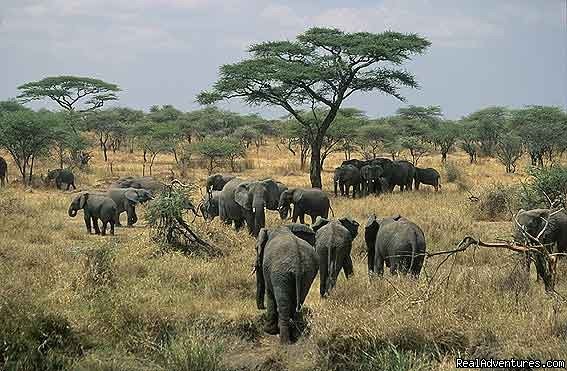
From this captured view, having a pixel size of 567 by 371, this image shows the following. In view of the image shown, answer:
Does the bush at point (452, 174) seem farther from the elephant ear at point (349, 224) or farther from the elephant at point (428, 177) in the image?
the elephant ear at point (349, 224)

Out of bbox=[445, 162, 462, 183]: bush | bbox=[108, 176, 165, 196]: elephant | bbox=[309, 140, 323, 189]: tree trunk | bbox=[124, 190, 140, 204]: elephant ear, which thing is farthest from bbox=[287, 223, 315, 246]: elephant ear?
bbox=[445, 162, 462, 183]: bush

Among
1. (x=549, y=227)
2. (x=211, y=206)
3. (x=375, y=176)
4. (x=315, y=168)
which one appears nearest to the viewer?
(x=549, y=227)

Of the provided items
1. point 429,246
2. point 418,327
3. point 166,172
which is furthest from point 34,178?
point 418,327

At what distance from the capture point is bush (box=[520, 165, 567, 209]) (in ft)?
45.5

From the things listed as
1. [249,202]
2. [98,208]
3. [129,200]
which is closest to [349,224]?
[249,202]

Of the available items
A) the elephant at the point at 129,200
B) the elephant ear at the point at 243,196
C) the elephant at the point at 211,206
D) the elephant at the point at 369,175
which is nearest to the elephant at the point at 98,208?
the elephant at the point at 129,200

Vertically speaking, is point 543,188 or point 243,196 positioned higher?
point 543,188

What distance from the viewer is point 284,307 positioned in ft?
25.4

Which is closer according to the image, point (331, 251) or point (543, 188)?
point (331, 251)

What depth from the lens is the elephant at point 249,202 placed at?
47.5ft

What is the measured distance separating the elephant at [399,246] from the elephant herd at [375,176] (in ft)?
48.8

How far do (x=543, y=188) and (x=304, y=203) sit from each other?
577 cm

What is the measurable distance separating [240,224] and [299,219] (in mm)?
2641

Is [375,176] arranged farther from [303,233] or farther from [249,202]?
[303,233]
